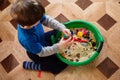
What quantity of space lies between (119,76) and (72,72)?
265mm

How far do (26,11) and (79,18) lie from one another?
1.97 ft

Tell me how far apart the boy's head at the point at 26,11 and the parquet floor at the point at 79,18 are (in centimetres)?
47

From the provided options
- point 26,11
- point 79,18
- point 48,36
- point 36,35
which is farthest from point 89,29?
point 26,11

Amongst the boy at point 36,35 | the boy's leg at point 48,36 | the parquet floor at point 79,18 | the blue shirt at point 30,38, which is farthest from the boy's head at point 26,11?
the parquet floor at point 79,18

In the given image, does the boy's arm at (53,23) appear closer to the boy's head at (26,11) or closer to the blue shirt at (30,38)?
the blue shirt at (30,38)

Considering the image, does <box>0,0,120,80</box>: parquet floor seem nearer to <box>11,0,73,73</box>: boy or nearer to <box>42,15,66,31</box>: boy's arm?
<box>11,0,73,73</box>: boy

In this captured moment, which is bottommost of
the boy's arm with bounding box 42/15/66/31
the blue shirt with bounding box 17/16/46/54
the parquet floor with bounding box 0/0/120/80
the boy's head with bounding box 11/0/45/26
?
the parquet floor with bounding box 0/0/120/80

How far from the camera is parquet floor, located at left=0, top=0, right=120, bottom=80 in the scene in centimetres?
118

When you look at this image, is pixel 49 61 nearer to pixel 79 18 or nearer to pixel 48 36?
pixel 48 36

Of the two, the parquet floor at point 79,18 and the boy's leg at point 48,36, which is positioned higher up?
→ the boy's leg at point 48,36

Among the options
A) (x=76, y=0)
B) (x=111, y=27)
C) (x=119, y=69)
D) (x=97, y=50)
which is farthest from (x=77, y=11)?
(x=119, y=69)

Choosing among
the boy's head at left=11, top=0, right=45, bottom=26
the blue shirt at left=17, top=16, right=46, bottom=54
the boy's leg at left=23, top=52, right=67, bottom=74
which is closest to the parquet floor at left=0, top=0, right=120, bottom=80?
the boy's leg at left=23, top=52, right=67, bottom=74

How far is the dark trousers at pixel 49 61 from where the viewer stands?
1.17 m

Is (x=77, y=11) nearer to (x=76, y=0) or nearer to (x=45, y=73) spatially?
(x=76, y=0)
